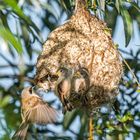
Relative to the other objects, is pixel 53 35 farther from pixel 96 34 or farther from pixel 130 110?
pixel 130 110

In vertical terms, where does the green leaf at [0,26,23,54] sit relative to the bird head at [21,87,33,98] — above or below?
above

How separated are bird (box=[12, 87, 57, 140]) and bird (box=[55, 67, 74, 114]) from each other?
0.30 ft

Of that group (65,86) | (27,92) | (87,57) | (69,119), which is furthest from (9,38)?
(69,119)

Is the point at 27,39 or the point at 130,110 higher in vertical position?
the point at 27,39

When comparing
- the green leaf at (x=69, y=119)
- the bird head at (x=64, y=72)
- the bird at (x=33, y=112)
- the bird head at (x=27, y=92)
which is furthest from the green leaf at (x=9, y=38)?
the green leaf at (x=69, y=119)

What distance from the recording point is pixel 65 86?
3.17 meters

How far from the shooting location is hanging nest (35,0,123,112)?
3.38m

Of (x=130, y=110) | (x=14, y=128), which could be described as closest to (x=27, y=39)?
(x=130, y=110)

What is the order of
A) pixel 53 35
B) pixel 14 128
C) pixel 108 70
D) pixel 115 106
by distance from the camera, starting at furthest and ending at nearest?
1. pixel 115 106
2. pixel 53 35
3. pixel 108 70
4. pixel 14 128

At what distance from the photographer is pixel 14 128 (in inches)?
57.5

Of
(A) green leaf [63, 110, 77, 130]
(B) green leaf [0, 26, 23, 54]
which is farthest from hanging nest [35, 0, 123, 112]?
(B) green leaf [0, 26, 23, 54]

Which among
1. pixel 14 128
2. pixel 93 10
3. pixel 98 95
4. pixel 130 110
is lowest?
pixel 130 110

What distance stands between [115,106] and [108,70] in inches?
36.6

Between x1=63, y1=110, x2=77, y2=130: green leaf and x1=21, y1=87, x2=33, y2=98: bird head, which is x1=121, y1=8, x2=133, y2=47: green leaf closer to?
x1=21, y1=87, x2=33, y2=98: bird head
